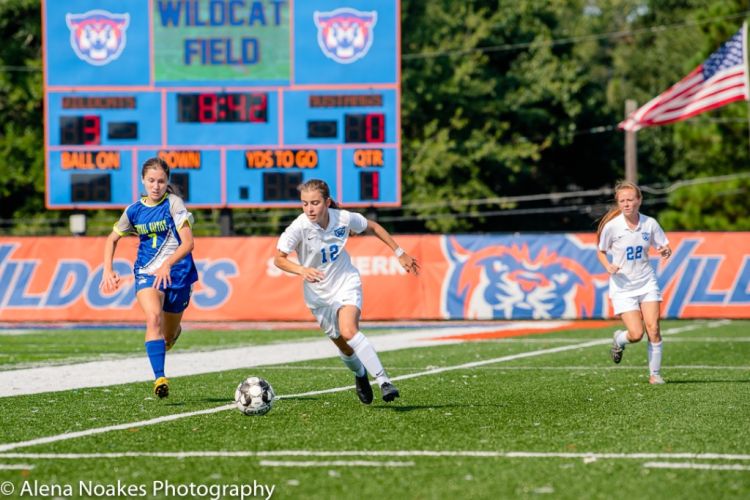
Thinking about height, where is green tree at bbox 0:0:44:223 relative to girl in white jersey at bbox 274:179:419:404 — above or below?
above

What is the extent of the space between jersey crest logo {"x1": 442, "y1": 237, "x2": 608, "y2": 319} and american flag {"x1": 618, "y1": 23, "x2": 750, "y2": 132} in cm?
395

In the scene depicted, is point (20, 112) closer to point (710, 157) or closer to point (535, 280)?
point (710, 157)

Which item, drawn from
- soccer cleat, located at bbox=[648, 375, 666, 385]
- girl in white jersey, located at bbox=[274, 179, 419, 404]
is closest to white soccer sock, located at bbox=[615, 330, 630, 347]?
soccer cleat, located at bbox=[648, 375, 666, 385]

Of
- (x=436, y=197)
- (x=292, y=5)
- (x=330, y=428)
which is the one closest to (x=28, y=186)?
(x=436, y=197)

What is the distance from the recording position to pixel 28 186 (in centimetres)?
4638

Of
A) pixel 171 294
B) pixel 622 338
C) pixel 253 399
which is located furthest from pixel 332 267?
pixel 622 338

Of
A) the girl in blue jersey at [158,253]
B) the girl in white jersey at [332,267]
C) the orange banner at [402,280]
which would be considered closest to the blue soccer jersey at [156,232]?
the girl in blue jersey at [158,253]

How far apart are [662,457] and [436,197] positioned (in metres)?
41.2

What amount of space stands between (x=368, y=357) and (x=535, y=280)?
18361 mm

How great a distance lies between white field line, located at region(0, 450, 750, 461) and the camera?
21.8 feet

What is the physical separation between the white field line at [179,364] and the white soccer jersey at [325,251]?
10.4ft

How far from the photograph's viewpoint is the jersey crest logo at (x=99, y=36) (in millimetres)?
26266

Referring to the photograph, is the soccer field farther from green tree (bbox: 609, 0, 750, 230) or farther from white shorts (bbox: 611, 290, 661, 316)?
green tree (bbox: 609, 0, 750, 230)

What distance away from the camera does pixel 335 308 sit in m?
9.33
